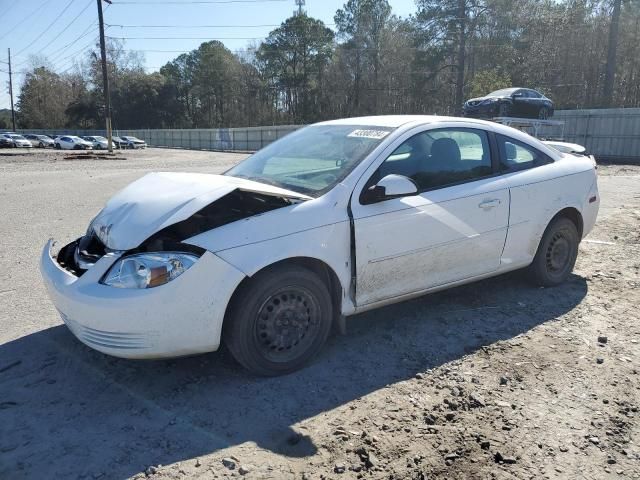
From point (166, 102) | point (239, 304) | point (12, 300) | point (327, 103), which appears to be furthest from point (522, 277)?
point (166, 102)

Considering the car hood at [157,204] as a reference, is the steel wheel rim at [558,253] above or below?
below

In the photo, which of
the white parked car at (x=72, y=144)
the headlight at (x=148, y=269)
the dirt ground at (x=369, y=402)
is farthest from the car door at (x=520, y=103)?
the white parked car at (x=72, y=144)

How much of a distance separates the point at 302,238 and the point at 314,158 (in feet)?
3.27

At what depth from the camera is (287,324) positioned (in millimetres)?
3324

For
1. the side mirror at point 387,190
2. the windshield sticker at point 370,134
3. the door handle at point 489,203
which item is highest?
the windshield sticker at point 370,134

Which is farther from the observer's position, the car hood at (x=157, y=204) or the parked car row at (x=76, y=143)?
the parked car row at (x=76, y=143)

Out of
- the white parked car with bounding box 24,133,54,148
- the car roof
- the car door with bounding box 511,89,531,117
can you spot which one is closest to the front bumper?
the car roof

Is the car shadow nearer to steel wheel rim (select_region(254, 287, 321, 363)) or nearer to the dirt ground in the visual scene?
the dirt ground

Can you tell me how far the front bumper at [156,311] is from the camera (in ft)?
9.55

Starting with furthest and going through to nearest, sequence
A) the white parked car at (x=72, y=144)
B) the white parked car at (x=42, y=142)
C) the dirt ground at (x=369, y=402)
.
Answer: the white parked car at (x=42, y=142)
the white parked car at (x=72, y=144)
the dirt ground at (x=369, y=402)

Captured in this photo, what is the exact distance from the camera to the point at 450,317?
4.32 m

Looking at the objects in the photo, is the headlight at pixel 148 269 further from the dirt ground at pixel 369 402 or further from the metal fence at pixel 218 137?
the metal fence at pixel 218 137

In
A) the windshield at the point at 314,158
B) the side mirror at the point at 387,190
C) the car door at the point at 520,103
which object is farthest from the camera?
the car door at the point at 520,103

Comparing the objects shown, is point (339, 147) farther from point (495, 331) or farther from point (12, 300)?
point (12, 300)
